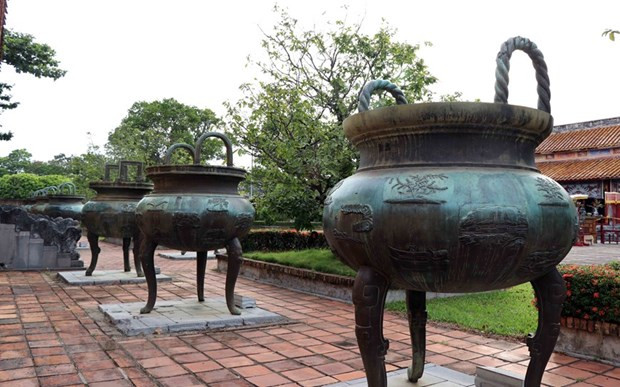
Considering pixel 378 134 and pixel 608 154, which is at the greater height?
pixel 608 154

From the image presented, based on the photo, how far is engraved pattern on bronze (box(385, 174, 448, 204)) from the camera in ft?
6.48

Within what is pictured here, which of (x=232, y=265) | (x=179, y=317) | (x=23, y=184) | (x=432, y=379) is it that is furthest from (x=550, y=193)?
(x=23, y=184)

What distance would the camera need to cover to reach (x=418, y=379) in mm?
3107

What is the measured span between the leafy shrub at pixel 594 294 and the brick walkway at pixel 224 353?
0.38 metres

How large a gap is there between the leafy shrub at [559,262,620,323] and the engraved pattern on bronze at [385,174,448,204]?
2.63 meters

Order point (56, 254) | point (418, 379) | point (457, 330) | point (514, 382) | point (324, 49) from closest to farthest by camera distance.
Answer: point (514, 382), point (418, 379), point (457, 330), point (324, 49), point (56, 254)

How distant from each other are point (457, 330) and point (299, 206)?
11.5ft

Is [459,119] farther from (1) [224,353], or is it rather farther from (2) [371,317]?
(1) [224,353]

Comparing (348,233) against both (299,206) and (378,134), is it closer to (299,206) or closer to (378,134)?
(378,134)

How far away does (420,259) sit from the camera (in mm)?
1960

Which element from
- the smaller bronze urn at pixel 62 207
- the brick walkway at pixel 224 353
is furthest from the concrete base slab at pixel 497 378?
the smaller bronze urn at pixel 62 207

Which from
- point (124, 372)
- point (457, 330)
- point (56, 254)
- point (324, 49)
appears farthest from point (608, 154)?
point (124, 372)

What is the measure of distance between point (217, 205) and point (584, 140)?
2117 cm

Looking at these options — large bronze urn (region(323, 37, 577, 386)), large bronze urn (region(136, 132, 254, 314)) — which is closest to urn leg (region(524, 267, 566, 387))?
large bronze urn (region(323, 37, 577, 386))
